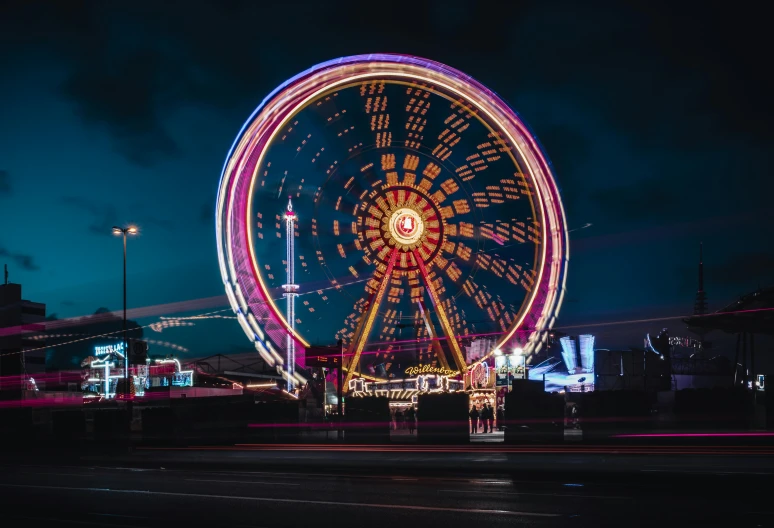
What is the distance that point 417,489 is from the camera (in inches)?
569

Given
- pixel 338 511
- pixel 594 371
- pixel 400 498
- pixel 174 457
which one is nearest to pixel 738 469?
pixel 400 498

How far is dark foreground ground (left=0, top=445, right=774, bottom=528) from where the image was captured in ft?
35.7

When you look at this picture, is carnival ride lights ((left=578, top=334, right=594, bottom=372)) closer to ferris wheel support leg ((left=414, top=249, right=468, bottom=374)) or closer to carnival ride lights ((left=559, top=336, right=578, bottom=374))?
carnival ride lights ((left=559, top=336, right=578, bottom=374))

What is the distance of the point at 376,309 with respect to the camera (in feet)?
102

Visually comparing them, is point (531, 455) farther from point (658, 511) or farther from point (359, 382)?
point (359, 382)

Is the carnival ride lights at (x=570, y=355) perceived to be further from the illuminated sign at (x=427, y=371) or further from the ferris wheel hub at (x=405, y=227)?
the ferris wheel hub at (x=405, y=227)

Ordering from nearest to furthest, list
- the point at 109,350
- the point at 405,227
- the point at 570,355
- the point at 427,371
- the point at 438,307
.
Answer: the point at 405,227 < the point at 438,307 < the point at 427,371 < the point at 570,355 < the point at 109,350

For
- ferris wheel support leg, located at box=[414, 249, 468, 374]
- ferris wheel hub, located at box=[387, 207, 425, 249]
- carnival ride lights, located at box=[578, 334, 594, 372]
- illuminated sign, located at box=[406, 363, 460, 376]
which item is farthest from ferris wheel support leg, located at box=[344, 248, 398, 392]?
carnival ride lights, located at box=[578, 334, 594, 372]

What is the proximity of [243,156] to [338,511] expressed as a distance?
69.2ft

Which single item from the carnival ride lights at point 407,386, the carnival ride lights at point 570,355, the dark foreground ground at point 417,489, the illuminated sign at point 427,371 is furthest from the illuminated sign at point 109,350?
the dark foreground ground at point 417,489

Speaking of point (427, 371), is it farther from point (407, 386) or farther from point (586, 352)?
point (586, 352)

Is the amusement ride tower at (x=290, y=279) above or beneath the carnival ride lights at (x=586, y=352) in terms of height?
above

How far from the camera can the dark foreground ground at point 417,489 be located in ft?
35.7

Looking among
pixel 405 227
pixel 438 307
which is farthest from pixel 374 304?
pixel 405 227
